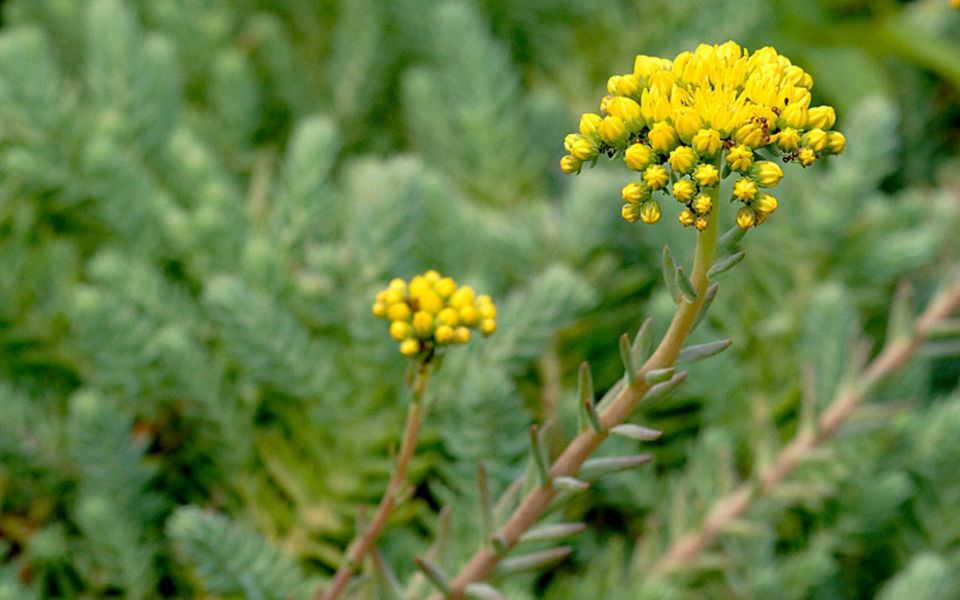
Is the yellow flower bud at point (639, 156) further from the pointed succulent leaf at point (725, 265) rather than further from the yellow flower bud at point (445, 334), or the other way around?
the yellow flower bud at point (445, 334)

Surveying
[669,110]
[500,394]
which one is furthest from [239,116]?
[669,110]

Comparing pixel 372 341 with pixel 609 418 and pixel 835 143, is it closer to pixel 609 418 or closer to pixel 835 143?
pixel 609 418

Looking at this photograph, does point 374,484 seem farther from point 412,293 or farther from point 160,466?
point 412,293

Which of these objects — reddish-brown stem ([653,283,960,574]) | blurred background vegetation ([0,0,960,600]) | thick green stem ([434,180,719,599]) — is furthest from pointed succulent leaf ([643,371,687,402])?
reddish-brown stem ([653,283,960,574])

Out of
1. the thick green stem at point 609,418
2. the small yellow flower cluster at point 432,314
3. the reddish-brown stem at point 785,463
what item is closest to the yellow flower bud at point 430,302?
the small yellow flower cluster at point 432,314

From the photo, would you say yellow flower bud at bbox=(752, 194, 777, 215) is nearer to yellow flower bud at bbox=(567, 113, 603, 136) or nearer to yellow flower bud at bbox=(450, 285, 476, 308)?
yellow flower bud at bbox=(567, 113, 603, 136)
